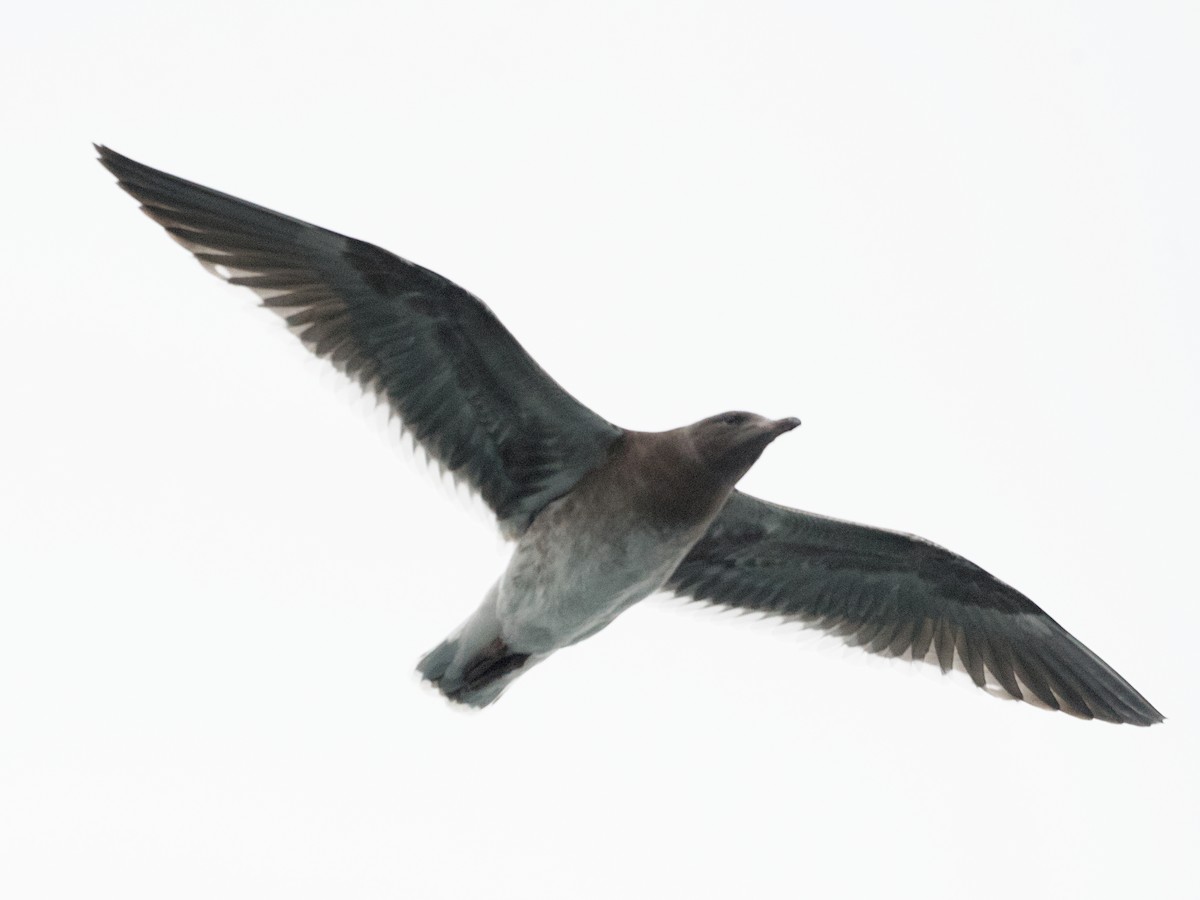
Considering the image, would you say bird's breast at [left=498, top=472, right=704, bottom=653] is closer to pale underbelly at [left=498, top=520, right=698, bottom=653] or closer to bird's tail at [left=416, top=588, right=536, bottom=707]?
pale underbelly at [left=498, top=520, right=698, bottom=653]

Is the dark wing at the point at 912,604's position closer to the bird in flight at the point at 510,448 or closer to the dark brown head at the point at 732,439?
the bird in flight at the point at 510,448

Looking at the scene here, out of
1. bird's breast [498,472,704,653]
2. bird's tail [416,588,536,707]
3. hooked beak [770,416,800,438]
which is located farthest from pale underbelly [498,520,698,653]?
hooked beak [770,416,800,438]

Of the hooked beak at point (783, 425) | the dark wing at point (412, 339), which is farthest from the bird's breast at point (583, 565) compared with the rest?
the hooked beak at point (783, 425)

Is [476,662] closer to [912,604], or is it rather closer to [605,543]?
[605,543]

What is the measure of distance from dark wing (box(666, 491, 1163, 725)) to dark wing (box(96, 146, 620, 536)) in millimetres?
1155

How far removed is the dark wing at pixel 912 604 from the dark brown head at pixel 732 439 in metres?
1.05

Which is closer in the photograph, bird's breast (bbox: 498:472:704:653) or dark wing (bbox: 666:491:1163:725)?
bird's breast (bbox: 498:472:704:653)

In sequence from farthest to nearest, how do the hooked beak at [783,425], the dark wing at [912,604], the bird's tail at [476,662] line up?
the dark wing at [912,604] → the bird's tail at [476,662] → the hooked beak at [783,425]

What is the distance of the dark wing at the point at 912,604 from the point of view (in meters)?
8.81

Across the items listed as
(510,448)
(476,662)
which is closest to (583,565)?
(510,448)

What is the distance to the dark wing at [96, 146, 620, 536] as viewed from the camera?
774 centimetres

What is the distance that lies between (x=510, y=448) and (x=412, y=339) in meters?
0.77

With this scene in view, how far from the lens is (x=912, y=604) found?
9.18 metres

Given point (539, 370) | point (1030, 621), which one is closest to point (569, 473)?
point (539, 370)
